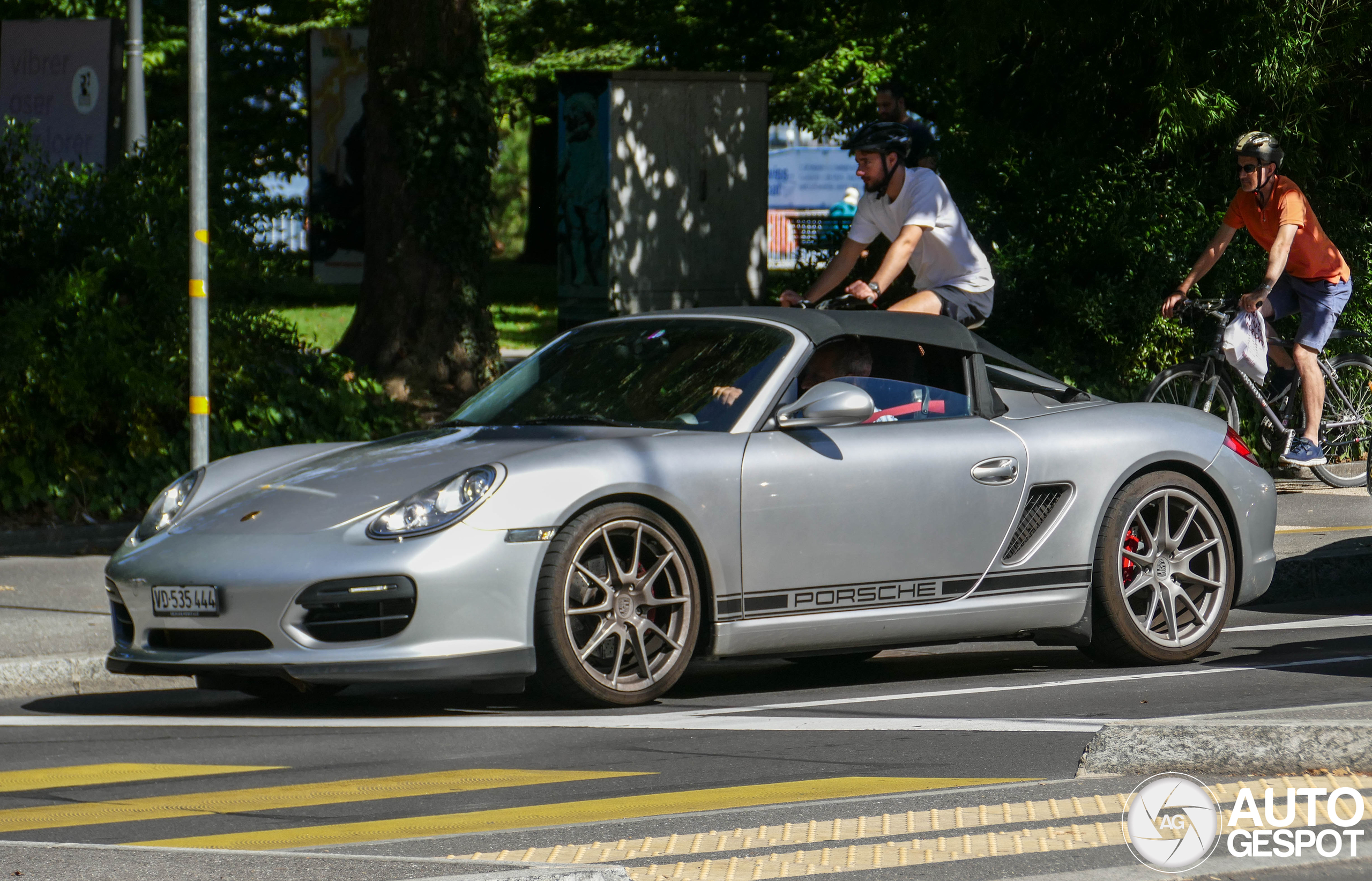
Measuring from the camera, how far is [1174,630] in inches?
A: 272

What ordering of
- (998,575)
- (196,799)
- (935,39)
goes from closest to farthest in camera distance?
1. (196,799)
2. (998,575)
3. (935,39)

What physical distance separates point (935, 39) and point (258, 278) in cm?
518

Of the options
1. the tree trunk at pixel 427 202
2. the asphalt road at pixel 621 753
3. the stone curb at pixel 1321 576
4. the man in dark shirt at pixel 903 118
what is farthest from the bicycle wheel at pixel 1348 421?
the tree trunk at pixel 427 202

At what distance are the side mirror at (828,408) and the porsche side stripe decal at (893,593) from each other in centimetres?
57

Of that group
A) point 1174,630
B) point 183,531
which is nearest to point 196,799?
point 183,531

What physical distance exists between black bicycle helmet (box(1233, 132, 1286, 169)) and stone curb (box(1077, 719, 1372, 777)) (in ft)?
21.1

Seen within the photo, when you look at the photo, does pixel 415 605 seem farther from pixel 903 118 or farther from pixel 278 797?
pixel 903 118

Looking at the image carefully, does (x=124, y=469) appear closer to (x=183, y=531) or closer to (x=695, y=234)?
(x=183, y=531)

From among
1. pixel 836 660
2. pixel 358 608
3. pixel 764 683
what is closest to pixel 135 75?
pixel 836 660

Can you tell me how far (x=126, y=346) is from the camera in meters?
10.5

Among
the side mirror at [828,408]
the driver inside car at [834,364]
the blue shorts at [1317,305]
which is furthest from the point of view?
the blue shorts at [1317,305]

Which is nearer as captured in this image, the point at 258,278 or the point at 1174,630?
the point at 1174,630

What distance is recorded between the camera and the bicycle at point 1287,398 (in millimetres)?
10695

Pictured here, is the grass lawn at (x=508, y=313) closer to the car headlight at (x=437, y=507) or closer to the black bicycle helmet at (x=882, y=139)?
the black bicycle helmet at (x=882, y=139)
